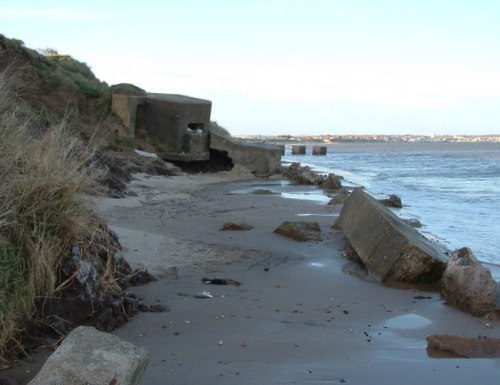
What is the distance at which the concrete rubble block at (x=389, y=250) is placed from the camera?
269 inches

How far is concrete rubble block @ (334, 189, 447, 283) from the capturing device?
682cm

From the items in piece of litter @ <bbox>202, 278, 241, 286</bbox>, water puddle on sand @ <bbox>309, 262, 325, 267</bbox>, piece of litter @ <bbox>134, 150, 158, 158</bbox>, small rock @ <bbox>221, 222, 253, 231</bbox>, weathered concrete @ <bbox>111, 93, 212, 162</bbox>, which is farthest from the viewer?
weathered concrete @ <bbox>111, 93, 212, 162</bbox>

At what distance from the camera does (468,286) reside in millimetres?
Answer: 5973

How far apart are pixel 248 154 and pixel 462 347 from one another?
20.6m

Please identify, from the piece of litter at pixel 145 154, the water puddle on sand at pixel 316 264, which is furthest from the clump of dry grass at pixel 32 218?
the piece of litter at pixel 145 154

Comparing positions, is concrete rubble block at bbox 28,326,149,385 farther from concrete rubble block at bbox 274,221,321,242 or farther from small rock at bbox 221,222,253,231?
small rock at bbox 221,222,253,231

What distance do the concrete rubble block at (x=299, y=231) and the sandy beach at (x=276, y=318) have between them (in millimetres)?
144

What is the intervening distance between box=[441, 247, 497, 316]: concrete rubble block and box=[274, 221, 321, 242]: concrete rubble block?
2.88 metres

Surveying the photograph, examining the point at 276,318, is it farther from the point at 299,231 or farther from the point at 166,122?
the point at 166,122

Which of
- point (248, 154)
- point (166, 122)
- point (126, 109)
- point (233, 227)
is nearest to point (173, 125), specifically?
point (166, 122)

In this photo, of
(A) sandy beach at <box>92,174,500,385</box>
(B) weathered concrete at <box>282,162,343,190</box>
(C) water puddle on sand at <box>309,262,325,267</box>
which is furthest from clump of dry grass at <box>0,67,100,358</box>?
(B) weathered concrete at <box>282,162,343,190</box>

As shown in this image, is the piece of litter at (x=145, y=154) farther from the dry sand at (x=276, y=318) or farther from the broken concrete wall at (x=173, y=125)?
the dry sand at (x=276, y=318)

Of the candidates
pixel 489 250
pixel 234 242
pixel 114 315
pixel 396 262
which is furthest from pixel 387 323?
pixel 489 250

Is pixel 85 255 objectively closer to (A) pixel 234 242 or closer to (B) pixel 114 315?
(B) pixel 114 315
